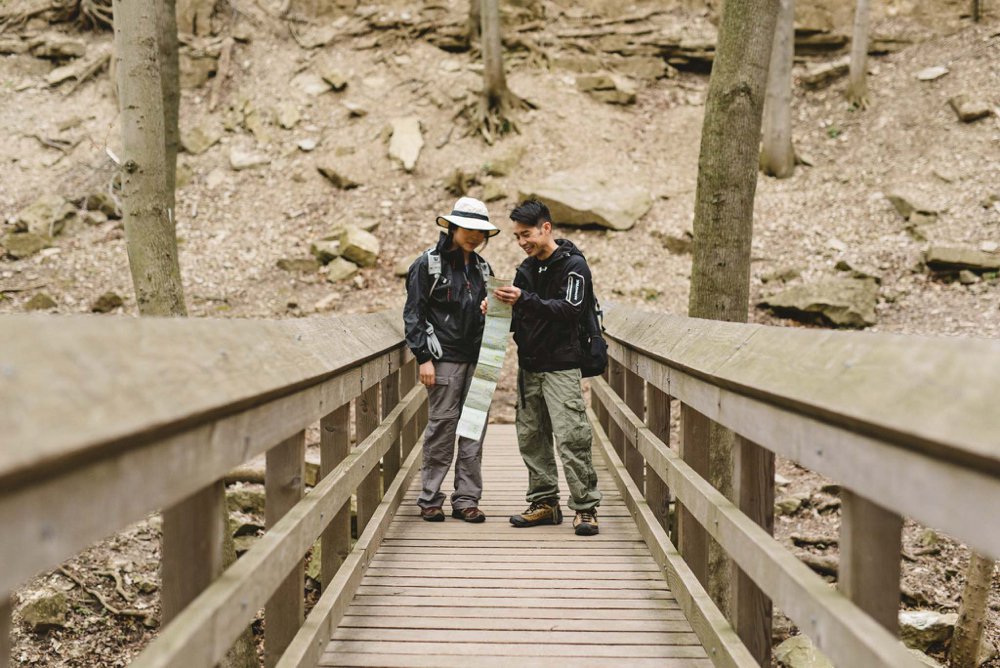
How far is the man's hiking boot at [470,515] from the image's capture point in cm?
530

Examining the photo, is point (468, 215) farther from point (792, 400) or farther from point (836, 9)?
point (836, 9)

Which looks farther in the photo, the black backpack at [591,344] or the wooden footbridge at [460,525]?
the black backpack at [591,344]

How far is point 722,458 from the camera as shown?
18.6 feet

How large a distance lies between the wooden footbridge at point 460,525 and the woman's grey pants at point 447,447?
0.24m

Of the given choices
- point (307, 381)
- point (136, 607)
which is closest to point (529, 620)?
point (307, 381)

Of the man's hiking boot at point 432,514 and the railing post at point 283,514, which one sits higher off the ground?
the railing post at point 283,514

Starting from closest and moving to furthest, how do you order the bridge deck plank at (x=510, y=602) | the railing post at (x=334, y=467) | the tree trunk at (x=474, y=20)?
the bridge deck plank at (x=510, y=602) < the railing post at (x=334, y=467) < the tree trunk at (x=474, y=20)

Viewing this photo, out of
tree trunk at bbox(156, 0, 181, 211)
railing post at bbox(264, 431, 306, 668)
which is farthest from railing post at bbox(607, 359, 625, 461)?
tree trunk at bbox(156, 0, 181, 211)

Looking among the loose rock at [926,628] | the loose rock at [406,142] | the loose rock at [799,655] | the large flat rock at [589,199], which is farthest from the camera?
the loose rock at [406,142]

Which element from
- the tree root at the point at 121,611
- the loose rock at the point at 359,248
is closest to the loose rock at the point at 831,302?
the loose rock at the point at 359,248

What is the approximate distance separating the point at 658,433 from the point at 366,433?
1.68m

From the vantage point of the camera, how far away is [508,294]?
474 centimetres

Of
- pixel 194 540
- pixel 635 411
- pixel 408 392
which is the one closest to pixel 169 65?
pixel 408 392

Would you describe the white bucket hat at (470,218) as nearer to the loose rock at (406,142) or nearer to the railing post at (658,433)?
the railing post at (658,433)
